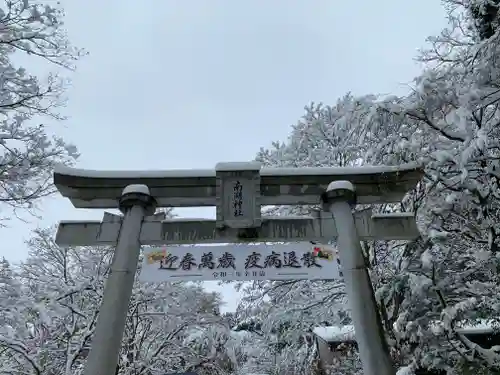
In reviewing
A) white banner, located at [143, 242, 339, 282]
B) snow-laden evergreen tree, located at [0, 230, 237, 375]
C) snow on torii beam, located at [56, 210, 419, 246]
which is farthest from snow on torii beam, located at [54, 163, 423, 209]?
snow-laden evergreen tree, located at [0, 230, 237, 375]

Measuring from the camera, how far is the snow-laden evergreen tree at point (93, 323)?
11867 mm

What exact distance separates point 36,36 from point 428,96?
6426 mm

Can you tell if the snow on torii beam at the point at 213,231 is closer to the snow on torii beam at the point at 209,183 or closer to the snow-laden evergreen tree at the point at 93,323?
the snow on torii beam at the point at 209,183

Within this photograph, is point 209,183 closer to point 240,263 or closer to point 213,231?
point 213,231

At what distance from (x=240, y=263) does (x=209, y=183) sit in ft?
4.37

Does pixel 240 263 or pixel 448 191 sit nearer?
pixel 240 263

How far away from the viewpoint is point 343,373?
14172mm

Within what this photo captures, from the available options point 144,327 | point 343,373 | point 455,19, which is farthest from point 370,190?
point 144,327

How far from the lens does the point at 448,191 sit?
728cm

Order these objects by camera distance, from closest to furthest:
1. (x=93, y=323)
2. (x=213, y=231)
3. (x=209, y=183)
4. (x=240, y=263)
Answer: (x=240, y=263)
(x=213, y=231)
(x=209, y=183)
(x=93, y=323)

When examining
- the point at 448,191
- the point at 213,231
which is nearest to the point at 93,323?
the point at 213,231

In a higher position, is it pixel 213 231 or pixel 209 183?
pixel 209 183

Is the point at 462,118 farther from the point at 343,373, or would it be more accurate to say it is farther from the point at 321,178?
the point at 343,373

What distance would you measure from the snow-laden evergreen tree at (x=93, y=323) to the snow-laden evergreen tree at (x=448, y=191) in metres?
8.06
